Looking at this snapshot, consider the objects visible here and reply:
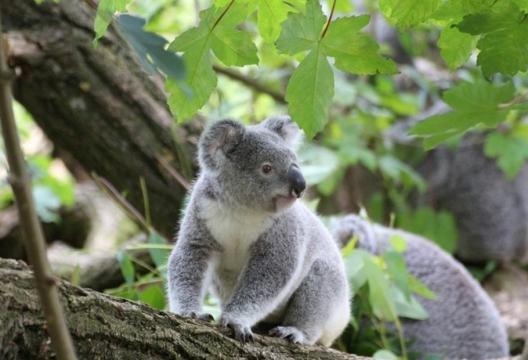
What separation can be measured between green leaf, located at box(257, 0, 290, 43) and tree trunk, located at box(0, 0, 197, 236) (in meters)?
2.06

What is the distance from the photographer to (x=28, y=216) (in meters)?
0.79

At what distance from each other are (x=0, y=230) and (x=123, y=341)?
301cm

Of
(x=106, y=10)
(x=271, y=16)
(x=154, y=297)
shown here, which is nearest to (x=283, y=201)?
(x=154, y=297)

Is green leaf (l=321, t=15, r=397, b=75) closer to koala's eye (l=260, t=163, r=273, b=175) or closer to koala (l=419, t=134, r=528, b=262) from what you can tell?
koala's eye (l=260, t=163, r=273, b=175)

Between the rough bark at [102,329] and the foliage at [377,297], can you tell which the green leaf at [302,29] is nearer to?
the rough bark at [102,329]

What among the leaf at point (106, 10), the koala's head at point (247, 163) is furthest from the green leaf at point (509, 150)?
the leaf at point (106, 10)

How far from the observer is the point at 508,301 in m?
5.48

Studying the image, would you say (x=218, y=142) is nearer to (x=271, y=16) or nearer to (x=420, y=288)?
(x=271, y=16)

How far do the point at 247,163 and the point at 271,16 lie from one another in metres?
1.07

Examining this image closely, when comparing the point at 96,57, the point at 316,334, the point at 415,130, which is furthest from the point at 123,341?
the point at 96,57

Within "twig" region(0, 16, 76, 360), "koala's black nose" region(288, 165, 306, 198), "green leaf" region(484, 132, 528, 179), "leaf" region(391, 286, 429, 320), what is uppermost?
"twig" region(0, 16, 76, 360)

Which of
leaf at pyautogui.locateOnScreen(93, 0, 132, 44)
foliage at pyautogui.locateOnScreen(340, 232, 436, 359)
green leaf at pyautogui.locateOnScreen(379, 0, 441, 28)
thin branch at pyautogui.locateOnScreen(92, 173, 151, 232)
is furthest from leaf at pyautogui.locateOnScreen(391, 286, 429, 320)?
leaf at pyautogui.locateOnScreen(93, 0, 132, 44)

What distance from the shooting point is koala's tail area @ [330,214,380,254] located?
398cm

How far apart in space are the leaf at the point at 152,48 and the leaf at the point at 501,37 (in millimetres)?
610
